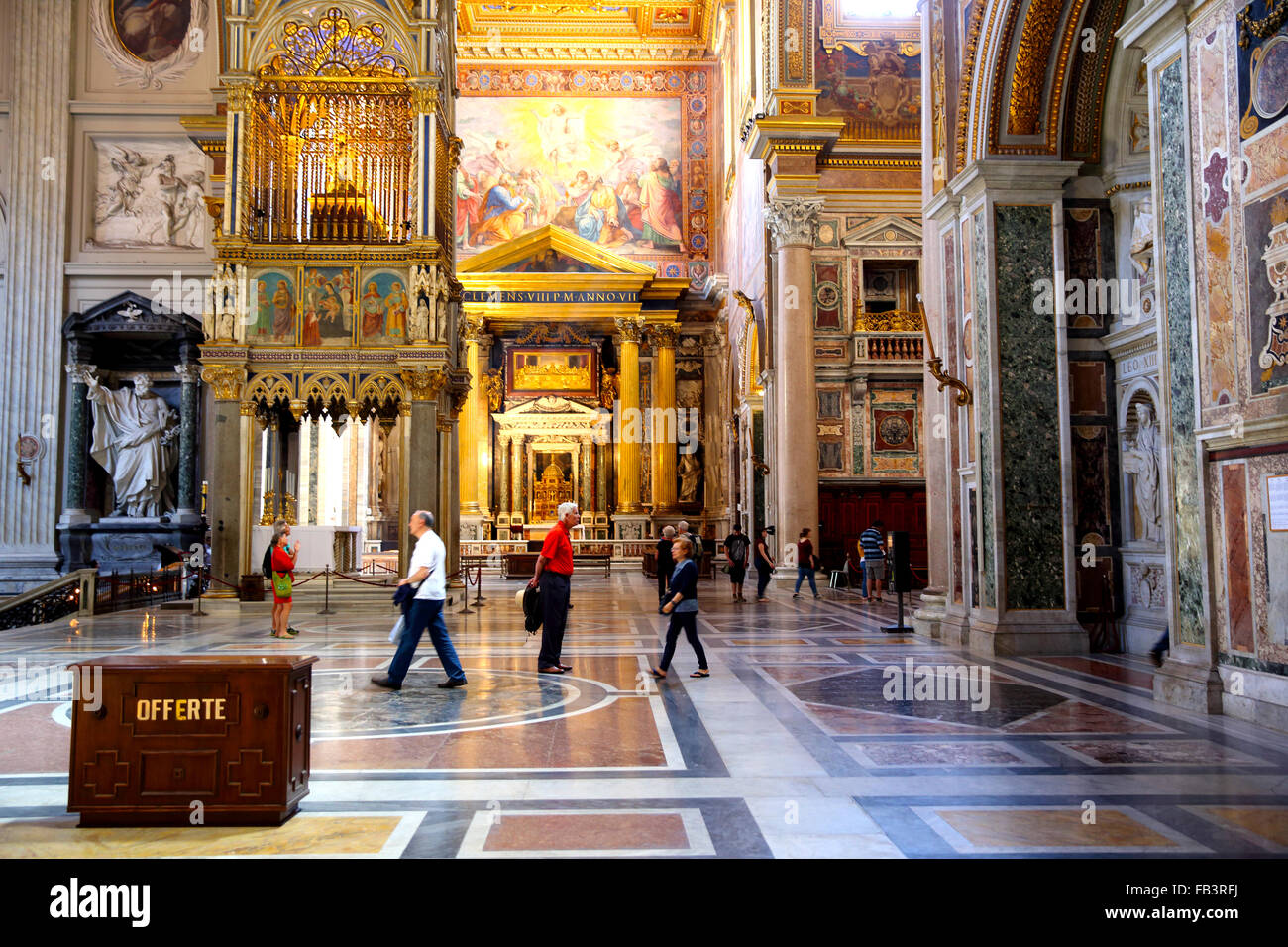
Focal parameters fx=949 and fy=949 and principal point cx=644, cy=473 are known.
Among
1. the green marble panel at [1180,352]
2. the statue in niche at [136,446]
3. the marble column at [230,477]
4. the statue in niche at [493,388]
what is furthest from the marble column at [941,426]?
the statue in niche at [493,388]

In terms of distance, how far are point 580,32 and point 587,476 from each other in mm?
16455

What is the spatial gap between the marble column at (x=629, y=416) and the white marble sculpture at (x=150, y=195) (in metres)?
15.8

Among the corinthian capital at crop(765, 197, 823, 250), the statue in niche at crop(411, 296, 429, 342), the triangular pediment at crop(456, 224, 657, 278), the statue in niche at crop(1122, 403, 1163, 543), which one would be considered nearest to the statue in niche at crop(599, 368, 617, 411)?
the triangular pediment at crop(456, 224, 657, 278)

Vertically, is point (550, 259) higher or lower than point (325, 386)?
higher

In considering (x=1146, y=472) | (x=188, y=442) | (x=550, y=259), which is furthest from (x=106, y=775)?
(x=550, y=259)

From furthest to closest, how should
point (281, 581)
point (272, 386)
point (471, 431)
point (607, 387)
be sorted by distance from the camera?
point (607, 387), point (471, 431), point (272, 386), point (281, 581)

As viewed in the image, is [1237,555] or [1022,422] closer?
[1237,555]

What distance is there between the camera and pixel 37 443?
19.9 meters

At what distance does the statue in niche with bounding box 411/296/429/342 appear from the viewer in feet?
52.5

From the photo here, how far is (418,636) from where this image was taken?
26.9ft

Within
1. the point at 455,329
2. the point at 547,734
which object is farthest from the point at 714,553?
the point at 547,734

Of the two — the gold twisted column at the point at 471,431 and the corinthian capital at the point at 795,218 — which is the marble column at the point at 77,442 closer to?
the gold twisted column at the point at 471,431

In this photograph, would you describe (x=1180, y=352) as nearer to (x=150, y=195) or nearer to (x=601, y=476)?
(x=150, y=195)
